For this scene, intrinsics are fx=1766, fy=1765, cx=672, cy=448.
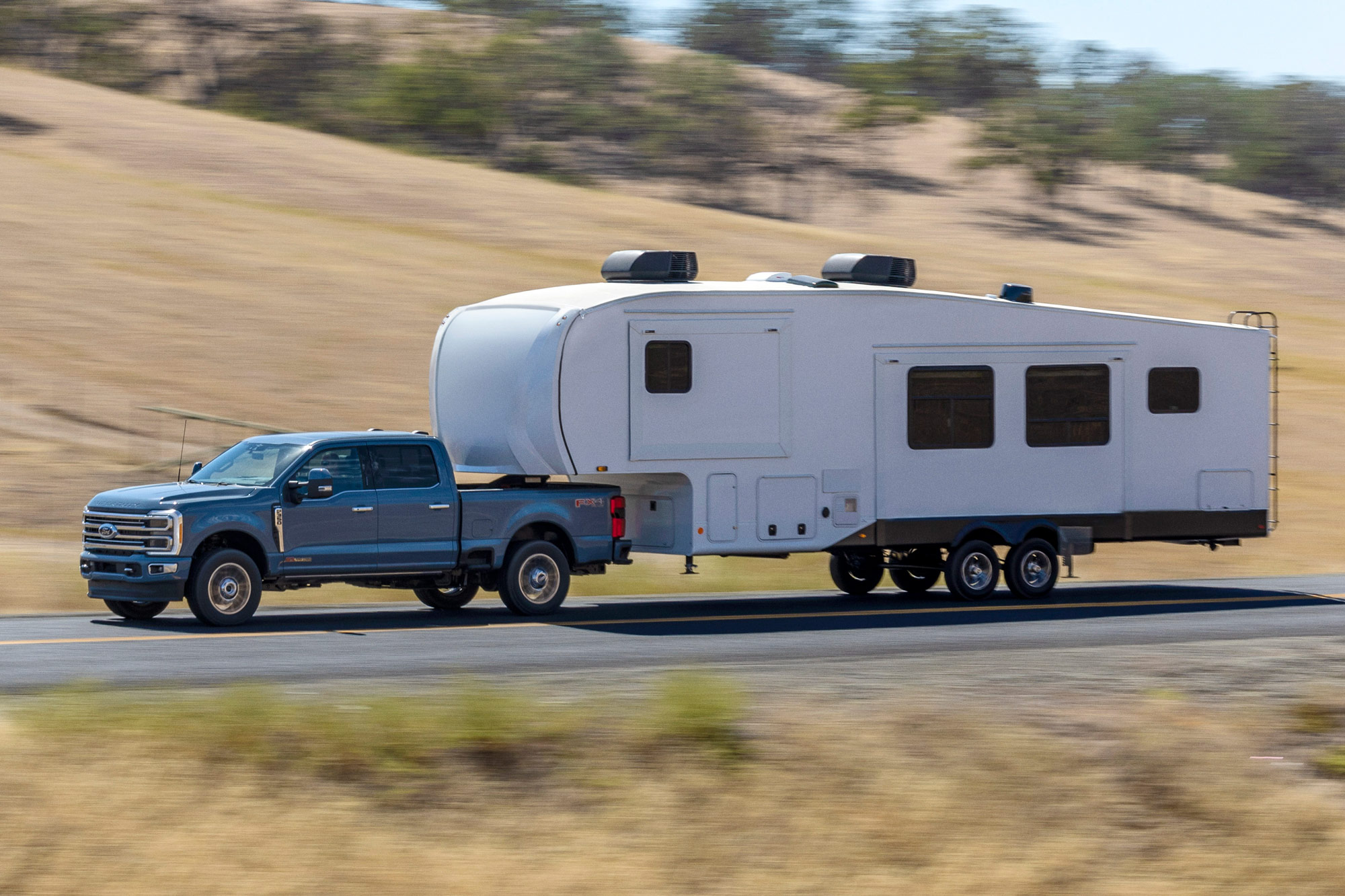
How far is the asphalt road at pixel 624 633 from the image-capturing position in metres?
13.8

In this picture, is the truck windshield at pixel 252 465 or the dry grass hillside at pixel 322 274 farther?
the dry grass hillside at pixel 322 274

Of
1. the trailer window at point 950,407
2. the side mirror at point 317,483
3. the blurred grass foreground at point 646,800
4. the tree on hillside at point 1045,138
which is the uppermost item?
the tree on hillside at point 1045,138

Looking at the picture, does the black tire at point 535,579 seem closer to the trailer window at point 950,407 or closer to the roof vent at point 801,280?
the roof vent at point 801,280

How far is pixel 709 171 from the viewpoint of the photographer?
234 feet

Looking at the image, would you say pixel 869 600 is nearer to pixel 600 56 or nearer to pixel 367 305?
pixel 367 305

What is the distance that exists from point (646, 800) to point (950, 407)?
1112 centimetres

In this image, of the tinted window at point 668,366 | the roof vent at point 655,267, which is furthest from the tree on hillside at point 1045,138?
the tinted window at point 668,366

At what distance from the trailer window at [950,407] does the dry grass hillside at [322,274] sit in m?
3.81

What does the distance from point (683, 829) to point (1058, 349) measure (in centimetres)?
1237

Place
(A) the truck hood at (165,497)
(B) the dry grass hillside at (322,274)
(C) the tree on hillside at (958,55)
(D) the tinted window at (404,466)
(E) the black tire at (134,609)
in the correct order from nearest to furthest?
(A) the truck hood at (165,497) < (E) the black tire at (134,609) < (D) the tinted window at (404,466) < (B) the dry grass hillside at (322,274) < (C) the tree on hillside at (958,55)

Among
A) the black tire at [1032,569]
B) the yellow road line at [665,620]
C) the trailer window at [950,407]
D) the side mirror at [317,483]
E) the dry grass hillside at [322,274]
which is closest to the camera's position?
the yellow road line at [665,620]

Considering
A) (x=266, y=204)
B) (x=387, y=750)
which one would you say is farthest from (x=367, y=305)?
(x=387, y=750)

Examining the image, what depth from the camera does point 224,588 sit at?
646 inches

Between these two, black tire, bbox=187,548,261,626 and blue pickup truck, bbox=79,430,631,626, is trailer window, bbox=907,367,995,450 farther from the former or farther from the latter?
black tire, bbox=187,548,261,626
